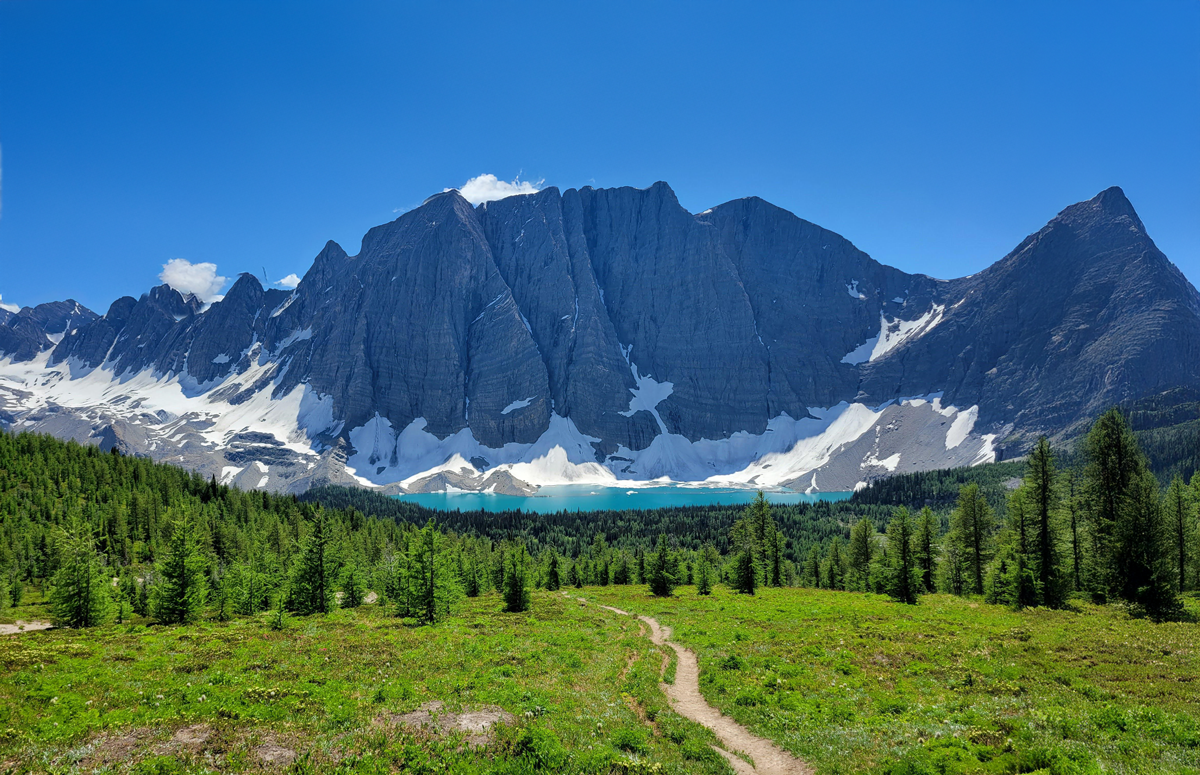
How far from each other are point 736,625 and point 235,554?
77.8 metres

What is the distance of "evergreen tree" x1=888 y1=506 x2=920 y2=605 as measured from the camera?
43.0 m

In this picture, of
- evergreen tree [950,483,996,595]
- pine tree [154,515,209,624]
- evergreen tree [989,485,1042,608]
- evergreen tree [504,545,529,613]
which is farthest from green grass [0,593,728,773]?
evergreen tree [950,483,996,595]

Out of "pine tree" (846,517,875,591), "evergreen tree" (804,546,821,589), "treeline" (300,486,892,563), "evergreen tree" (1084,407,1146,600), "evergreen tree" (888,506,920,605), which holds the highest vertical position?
"evergreen tree" (1084,407,1146,600)

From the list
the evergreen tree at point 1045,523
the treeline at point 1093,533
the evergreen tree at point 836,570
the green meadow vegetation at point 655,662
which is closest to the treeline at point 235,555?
the green meadow vegetation at point 655,662

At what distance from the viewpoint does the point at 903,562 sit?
4384 cm

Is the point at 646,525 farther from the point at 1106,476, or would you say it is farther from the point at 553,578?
the point at 1106,476

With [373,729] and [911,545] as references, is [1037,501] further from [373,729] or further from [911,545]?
[373,729]

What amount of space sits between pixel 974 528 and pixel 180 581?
64343 mm

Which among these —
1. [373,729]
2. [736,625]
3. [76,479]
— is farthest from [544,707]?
[76,479]

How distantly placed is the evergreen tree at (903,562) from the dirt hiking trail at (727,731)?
86.9 feet

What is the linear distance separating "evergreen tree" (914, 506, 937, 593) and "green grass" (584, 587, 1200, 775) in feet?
62.3

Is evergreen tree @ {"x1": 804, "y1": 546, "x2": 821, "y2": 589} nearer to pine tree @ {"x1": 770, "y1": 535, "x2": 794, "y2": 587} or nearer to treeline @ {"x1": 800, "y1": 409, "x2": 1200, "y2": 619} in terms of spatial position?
pine tree @ {"x1": 770, "y1": 535, "x2": 794, "y2": 587}

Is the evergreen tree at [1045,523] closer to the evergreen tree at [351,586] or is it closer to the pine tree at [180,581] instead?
the evergreen tree at [351,586]

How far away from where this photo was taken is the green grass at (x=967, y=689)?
12195 mm
